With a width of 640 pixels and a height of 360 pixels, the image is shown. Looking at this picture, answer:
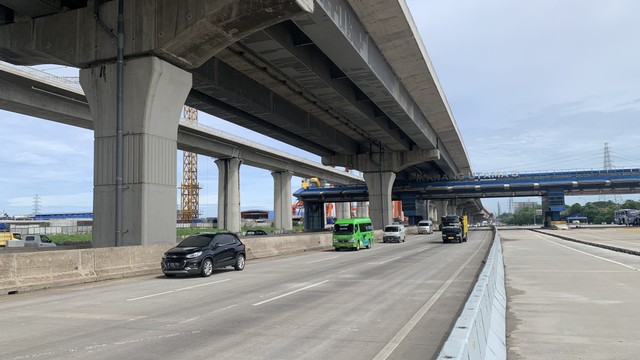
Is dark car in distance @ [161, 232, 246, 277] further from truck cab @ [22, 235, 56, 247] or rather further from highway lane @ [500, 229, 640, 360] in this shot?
truck cab @ [22, 235, 56, 247]

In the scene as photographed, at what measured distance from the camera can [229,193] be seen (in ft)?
236

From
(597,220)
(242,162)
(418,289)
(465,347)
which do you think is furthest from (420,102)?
(597,220)

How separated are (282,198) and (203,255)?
71411 mm

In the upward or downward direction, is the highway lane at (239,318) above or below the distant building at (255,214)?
below

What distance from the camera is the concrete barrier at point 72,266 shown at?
13.2m

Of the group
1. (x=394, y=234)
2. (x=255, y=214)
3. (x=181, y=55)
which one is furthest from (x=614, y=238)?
(x=255, y=214)

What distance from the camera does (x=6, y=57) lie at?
22.9m

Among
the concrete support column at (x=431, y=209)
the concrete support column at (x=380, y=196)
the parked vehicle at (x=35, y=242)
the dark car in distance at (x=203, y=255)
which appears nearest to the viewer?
the dark car in distance at (x=203, y=255)

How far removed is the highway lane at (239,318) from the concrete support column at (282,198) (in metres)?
71.5

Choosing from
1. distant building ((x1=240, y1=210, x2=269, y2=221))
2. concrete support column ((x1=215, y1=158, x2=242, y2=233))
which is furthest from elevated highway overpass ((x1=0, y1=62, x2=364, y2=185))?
distant building ((x1=240, y1=210, x2=269, y2=221))

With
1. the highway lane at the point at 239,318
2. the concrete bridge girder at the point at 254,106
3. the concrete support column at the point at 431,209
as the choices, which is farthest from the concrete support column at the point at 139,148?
the concrete support column at the point at 431,209

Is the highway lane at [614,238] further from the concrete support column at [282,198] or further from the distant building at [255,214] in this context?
the distant building at [255,214]

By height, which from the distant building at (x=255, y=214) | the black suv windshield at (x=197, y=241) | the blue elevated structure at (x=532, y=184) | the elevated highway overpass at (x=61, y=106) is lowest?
the black suv windshield at (x=197, y=241)

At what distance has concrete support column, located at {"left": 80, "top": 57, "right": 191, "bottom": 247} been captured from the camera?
63.0ft
